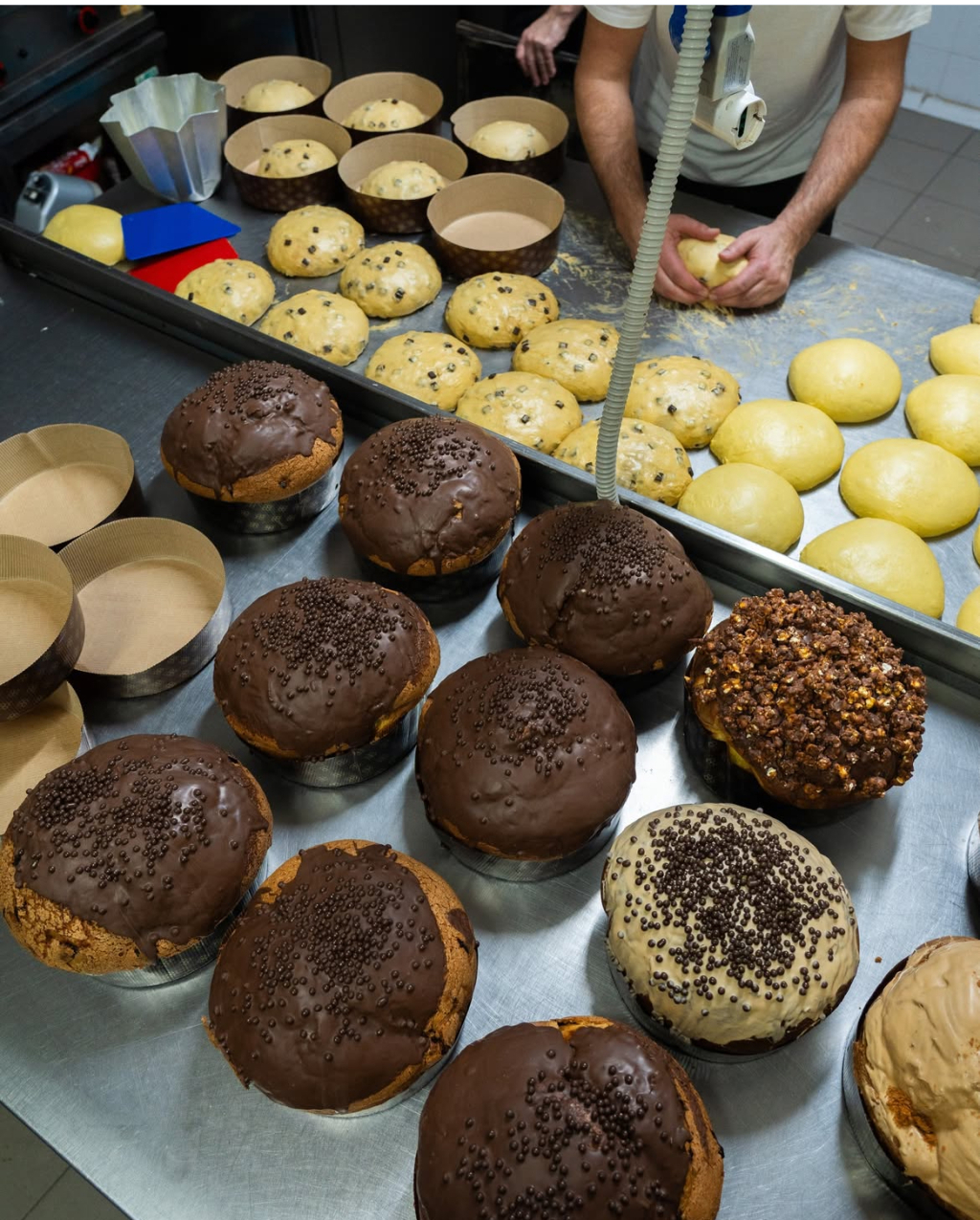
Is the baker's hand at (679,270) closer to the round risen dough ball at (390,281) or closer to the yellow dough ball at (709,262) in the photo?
the yellow dough ball at (709,262)

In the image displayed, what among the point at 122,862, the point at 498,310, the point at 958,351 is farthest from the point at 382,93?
the point at 122,862

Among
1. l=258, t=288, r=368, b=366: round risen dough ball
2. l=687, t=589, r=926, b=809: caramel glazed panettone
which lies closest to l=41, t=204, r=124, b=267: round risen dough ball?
l=258, t=288, r=368, b=366: round risen dough ball

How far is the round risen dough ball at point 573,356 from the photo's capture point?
3059 millimetres

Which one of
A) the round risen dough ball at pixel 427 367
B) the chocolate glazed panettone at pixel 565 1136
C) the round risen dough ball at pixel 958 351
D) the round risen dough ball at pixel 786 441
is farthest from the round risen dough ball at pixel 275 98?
the chocolate glazed panettone at pixel 565 1136

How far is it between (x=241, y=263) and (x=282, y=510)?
133 cm

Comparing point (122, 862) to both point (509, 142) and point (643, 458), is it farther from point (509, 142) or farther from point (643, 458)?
point (509, 142)

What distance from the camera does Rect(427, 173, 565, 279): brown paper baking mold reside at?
3.42 metres

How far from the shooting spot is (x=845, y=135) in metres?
3.33

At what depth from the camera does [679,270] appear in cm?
328

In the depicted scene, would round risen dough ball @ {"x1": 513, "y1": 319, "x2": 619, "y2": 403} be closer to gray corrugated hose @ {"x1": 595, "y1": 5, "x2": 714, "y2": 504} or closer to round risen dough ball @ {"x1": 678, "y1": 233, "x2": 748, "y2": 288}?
round risen dough ball @ {"x1": 678, "y1": 233, "x2": 748, "y2": 288}

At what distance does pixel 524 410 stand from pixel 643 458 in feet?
1.41

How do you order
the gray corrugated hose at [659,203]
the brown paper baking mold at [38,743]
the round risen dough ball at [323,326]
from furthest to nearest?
the round risen dough ball at [323,326]
the brown paper baking mold at [38,743]
the gray corrugated hose at [659,203]

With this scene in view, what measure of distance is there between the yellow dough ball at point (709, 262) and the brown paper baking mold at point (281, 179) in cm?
151

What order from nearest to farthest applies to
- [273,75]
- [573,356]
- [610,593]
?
[610,593]
[573,356]
[273,75]
